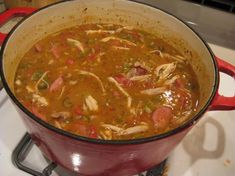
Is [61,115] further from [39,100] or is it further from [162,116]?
[162,116]

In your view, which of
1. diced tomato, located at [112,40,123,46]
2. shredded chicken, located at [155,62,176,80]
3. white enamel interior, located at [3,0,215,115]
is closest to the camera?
white enamel interior, located at [3,0,215,115]

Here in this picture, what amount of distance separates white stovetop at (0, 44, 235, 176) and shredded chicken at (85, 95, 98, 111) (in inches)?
8.3

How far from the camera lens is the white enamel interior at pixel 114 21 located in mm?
967

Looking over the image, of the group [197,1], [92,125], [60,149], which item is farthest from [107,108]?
[197,1]

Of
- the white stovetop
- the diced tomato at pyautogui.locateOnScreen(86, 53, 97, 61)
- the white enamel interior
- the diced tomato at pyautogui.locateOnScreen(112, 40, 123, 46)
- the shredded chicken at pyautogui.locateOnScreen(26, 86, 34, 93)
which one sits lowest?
the white stovetop

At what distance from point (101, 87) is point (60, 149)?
279 millimetres

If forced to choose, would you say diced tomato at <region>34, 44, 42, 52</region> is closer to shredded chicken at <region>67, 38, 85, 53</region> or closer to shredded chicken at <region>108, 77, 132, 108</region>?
shredded chicken at <region>67, 38, 85, 53</region>

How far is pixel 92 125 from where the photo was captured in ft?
2.92

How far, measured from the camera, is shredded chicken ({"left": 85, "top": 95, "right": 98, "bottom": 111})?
3.04 feet

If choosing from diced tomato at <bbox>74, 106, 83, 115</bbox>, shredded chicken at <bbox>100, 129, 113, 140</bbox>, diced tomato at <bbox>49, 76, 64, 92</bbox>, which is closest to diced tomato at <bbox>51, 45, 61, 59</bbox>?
diced tomato at <bbox>49, 76, 64, 92</bbox>

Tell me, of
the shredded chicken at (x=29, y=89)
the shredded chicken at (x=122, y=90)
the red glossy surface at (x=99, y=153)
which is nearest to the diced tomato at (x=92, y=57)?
the shredded chicken at (x=122, y=90)

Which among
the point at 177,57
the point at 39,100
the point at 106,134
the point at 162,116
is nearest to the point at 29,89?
the point at 39,100

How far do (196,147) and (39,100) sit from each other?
484mm

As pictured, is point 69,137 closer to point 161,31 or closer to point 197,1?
point 161,31
